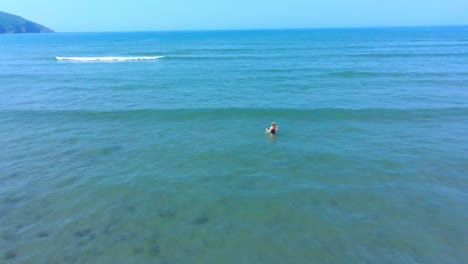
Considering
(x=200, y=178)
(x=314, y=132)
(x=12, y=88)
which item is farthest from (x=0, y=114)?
(x=314, y=132)

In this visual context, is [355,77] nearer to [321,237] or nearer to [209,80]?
[209,80]

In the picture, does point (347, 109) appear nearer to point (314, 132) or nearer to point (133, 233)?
point (314, 132)

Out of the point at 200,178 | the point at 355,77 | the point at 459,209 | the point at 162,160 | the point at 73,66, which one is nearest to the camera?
the point at 459,209

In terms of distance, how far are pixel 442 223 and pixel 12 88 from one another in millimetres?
39571

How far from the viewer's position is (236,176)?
14180mm

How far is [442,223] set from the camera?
1070cm

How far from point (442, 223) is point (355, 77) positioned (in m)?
26.6

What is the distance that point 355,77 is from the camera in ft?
113

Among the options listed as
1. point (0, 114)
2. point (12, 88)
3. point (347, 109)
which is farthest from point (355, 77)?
point (12, 88)

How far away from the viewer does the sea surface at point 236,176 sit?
9.78m

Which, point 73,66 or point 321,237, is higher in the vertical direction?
point 73,66

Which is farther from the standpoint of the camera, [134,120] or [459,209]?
[134,120]

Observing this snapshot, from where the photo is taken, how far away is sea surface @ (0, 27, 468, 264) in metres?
9.78

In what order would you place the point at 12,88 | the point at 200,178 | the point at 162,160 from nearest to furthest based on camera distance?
the point at 200,178
the point at 162,160
the point at 12,88
